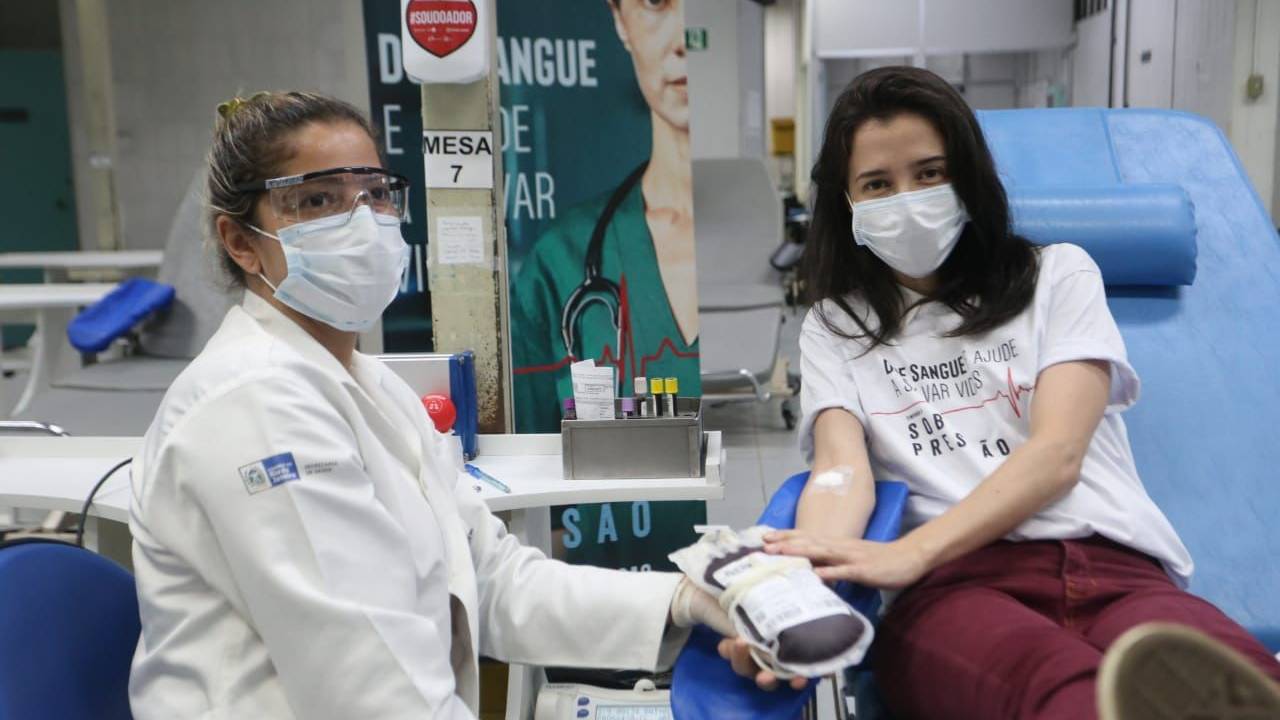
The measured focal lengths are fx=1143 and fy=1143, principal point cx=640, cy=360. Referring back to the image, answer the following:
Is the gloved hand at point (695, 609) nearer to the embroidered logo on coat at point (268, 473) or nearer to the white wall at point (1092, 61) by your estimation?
the embroidered logo on coat at point (268, 473)

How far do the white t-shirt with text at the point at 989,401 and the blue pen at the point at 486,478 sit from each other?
0.53m

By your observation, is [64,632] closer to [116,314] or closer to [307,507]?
[307,507]

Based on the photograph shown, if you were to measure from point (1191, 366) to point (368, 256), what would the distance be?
150cm

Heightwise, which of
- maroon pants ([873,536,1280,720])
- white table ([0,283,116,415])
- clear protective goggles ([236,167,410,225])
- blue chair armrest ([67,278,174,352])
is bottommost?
white table ([0,283,116,415])

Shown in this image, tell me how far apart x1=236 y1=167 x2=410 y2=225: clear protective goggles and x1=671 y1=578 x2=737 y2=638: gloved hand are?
594mm

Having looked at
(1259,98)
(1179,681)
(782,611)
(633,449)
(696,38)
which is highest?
(696,38)

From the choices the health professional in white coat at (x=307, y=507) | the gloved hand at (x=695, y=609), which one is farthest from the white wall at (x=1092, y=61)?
the health professional in white coat at (x=307, y=507)

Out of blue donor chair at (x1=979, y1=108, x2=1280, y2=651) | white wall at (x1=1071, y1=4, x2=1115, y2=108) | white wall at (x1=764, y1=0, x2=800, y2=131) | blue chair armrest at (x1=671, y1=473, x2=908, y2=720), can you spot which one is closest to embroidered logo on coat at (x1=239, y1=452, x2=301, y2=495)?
blue chair armrest at (x1=671, y1=473, x2=908, y2=720)

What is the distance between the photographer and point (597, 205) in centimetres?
279

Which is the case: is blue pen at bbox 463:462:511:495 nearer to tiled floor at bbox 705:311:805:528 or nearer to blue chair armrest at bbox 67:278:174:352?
tiled floor at bbox 705:311:805:528

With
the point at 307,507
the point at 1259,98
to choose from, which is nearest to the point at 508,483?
the point at 307,507

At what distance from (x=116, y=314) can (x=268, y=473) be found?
2.99 metres

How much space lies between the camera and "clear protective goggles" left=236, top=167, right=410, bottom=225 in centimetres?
127

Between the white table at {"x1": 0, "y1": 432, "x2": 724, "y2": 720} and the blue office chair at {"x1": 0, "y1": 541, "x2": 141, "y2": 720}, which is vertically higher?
the blue office chair at {"x1": 0, "y1": 541, "x2": 141, "y2": 720}
